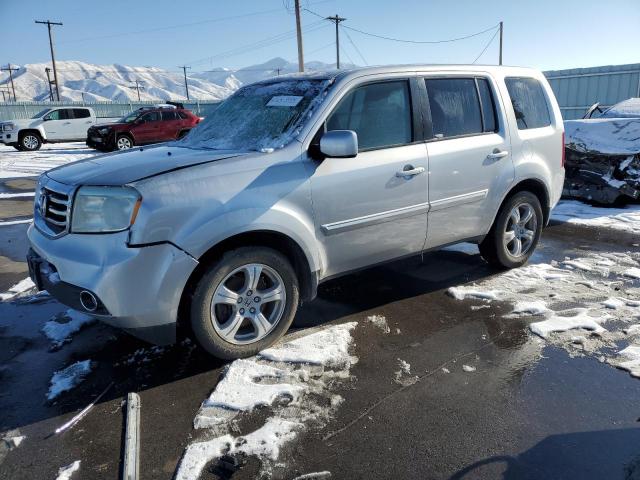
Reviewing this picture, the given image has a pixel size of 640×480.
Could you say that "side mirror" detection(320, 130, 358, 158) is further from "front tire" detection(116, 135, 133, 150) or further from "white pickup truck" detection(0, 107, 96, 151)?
"white pickup truck" detection(0, 107, 96, 151)

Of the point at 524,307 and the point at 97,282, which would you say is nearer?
the point at 97,282

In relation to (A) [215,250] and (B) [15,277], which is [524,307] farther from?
(B) [15,277]

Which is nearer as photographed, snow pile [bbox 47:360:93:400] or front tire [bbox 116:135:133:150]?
snow pile [bbox 47:360:93:400]

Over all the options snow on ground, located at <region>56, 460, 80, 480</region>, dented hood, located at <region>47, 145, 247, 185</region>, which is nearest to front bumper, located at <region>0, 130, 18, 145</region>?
dented hood, located at <region>47, 145, 247, 185</region>

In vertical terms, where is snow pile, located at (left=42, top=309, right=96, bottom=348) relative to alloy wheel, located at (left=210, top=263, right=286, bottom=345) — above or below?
below

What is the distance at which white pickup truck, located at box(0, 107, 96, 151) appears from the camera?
20.7 m

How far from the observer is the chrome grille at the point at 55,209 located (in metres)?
3.03

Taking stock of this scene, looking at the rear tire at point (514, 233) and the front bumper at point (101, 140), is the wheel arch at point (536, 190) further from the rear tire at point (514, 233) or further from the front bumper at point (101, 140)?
the front bumper at point (101, 140)

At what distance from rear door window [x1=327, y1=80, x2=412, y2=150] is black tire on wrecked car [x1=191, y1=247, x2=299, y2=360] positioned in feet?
3.46

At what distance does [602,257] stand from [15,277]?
20.0ft

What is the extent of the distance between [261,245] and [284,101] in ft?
3.78

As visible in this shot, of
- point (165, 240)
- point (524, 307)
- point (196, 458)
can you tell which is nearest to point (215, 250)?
point (165, 240)

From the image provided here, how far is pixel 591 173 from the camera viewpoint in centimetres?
776

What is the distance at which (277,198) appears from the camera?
10.4 feet
